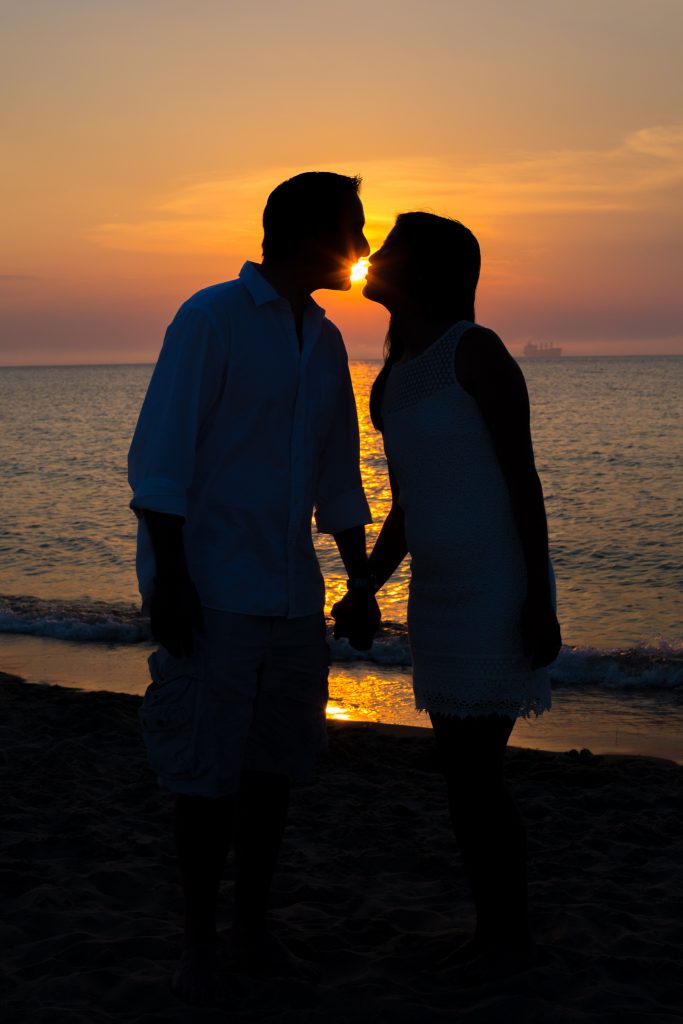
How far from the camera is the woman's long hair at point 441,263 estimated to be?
280 centimetres

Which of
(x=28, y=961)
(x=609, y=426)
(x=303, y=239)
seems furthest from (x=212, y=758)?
(x=609, y=426)

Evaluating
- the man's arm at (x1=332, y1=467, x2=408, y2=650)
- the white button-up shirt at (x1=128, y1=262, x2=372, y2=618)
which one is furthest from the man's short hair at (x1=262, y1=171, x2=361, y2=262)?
the man's arm at (x1=332, y1=467, x2=408, y2=650)

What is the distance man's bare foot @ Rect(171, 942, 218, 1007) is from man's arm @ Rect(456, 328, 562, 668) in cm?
125

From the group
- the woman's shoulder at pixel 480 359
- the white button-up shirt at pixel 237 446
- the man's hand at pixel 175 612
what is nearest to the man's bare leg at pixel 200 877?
the man's hand at pixel 175 612

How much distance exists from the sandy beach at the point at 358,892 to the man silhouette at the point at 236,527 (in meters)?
0.44

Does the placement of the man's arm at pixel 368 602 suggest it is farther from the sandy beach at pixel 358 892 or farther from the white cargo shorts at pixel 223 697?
the sandy beach at pixel 358 892

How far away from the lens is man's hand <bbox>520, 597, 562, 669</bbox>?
9.07 ft

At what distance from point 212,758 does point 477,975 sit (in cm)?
110

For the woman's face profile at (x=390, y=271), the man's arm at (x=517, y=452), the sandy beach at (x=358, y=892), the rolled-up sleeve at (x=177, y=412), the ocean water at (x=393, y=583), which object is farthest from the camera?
the ocean water at (x=393, y=583)

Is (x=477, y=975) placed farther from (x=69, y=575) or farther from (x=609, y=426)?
(x=609, y=426)

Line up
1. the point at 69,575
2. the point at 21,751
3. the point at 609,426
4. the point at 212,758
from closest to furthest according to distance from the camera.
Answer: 1. the point at 212,758
2. the point at 21,751
3. the point at 69,575
4. the point at 609,426

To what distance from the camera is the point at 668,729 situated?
7555 millimetres

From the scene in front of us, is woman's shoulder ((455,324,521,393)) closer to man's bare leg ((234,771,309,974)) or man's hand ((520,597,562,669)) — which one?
man's hand ((520,597,562,669))

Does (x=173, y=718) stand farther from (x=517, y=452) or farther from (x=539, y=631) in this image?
(x=517, y=452)
